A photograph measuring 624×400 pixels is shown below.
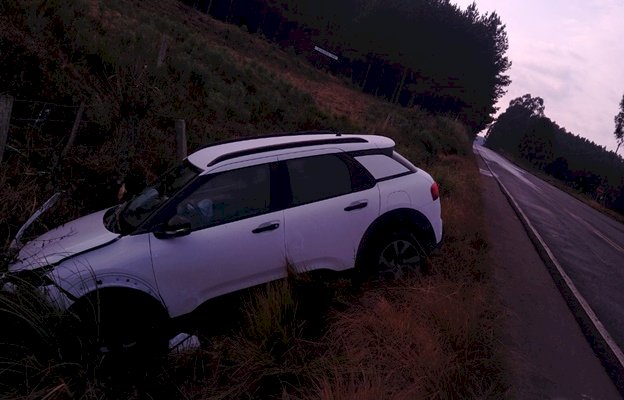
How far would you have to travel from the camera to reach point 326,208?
4305mm

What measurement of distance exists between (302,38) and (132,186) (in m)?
59.5

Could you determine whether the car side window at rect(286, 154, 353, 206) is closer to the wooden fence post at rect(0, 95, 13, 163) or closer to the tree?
the wooden fence post at rect(0, 95, 13, 163)

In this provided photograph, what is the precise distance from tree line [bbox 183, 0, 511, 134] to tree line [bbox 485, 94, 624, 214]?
50.6 feet

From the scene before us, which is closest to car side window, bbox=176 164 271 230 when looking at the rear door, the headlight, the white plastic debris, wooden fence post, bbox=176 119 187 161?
the rear door

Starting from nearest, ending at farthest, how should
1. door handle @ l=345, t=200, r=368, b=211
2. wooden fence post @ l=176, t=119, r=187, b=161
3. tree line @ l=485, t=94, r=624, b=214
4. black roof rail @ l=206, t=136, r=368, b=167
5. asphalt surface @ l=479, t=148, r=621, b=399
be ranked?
asphalt surface @ l=479, t=148, r=621, b=399, black roof rail @ l=206, t=136, r=368, b=167, door handle @ l=345, t=200, r=368, b=211, wooden fence post @ l=176, t=119, r=187, b=161, tree line @ l=485, t=94, r=624, b=214

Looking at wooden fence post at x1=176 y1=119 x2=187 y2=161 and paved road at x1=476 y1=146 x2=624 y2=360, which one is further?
wooden fence post at x1=176 y1=119 x2=187 y2=161

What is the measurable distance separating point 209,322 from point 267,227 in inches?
44.7

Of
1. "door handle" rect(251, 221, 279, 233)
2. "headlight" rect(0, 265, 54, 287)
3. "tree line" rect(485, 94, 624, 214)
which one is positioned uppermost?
"tree line" rect(485, 94, 624, 214)

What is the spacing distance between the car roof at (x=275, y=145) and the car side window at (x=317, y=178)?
0.55 feet

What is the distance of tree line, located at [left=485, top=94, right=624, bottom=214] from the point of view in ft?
157

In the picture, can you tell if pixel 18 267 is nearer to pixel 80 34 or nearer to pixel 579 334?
pixel 579 334

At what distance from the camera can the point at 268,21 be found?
64312 millimetres

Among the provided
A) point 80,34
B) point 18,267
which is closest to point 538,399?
point 18,267

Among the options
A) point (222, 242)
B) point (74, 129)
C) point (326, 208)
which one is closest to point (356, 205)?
point (326, 208)
